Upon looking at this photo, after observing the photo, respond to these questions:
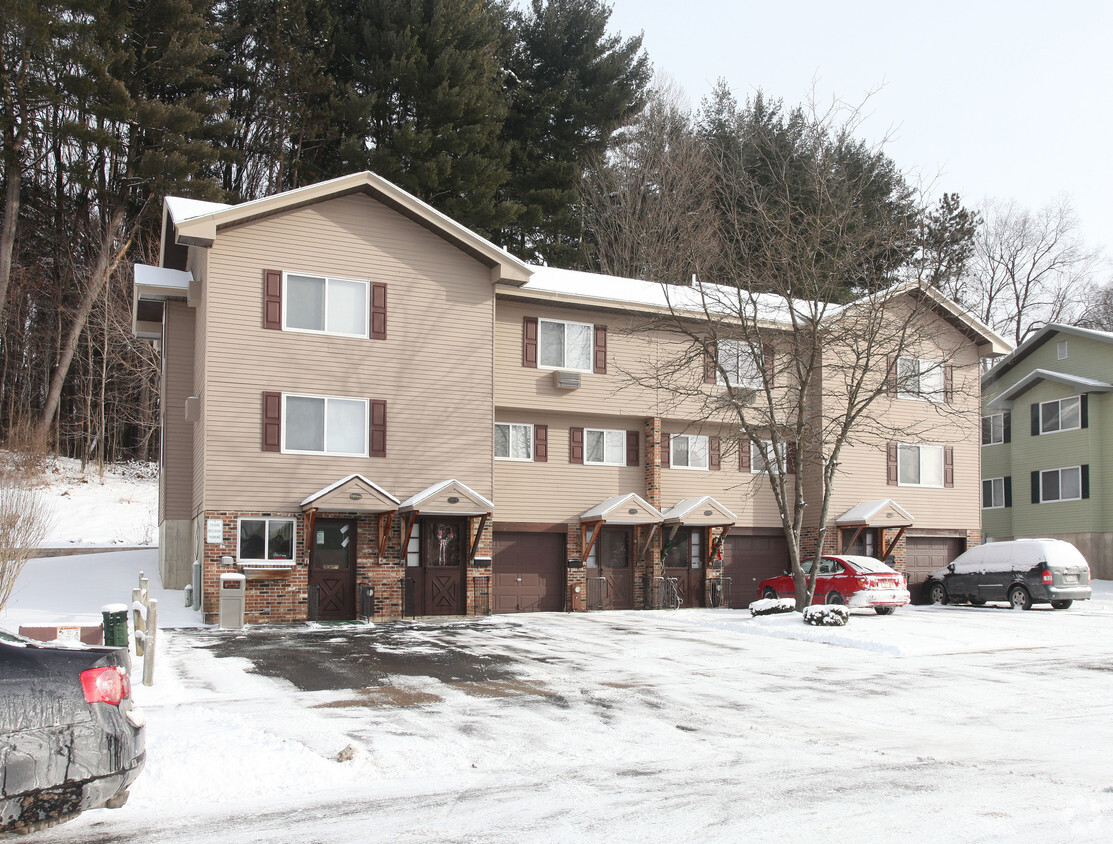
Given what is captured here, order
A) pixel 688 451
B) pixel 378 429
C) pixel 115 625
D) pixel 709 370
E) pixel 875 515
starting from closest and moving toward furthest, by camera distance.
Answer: pixel 115 625 → pixel 378 429 → pixel 709 370 → pixel 688 451 → pixel 875 515

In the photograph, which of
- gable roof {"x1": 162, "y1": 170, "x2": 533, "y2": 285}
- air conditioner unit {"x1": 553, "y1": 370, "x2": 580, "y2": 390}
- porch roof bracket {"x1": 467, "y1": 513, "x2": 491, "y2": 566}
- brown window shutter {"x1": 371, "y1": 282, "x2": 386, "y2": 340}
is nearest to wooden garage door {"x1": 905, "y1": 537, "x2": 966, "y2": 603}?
air conditioner unit {"x1": 553, "y1": 370, "x2": 580, "y2": 390}

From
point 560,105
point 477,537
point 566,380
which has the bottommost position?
point 477,537

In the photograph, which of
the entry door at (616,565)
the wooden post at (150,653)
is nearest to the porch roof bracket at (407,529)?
the entry door at (616,565)

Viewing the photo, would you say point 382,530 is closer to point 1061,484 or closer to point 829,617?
point 829,617

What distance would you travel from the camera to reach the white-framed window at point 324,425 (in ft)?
74.1

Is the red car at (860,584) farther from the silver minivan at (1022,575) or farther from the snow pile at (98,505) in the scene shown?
the snow pile at (98,505)

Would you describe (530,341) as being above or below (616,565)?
above

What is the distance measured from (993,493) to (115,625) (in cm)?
3682

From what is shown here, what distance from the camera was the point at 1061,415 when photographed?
37750 mm

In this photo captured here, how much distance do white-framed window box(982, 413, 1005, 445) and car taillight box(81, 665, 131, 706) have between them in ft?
131

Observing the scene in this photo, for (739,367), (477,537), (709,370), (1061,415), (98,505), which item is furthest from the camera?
(1061,415)

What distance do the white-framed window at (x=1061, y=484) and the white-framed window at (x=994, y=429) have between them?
2.90 m

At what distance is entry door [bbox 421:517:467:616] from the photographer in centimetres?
2411

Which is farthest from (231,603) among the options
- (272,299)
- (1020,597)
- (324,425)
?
(1020,597)
